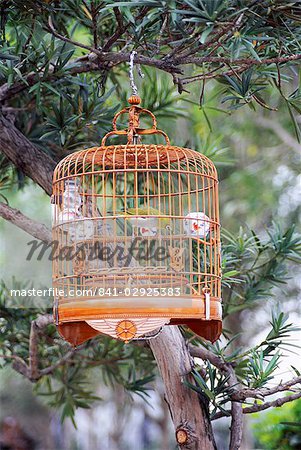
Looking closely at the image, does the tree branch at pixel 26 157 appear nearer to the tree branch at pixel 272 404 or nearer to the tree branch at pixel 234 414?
the tree branch at pixel 234 414

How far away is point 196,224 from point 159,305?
0.38 meters

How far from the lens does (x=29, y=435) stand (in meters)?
7.84

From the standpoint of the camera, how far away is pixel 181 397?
9.45 ft

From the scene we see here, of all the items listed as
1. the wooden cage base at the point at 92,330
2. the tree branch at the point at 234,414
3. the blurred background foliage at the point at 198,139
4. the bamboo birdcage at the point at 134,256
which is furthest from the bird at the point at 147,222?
the tree branch at the point at 234,414

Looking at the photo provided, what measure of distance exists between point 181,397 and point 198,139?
130cm

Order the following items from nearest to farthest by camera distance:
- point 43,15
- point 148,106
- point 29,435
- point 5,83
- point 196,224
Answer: point 196,224, point 43,15, point 5,83, point 148,106, point 29,435

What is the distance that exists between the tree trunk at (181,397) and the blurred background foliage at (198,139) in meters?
0.08

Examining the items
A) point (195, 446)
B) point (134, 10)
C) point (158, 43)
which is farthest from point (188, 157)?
point (195, 446)

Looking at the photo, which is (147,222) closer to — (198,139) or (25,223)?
(25,223)

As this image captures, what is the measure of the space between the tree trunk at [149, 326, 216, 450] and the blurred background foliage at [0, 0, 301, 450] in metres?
0.08

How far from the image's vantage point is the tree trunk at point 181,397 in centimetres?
284

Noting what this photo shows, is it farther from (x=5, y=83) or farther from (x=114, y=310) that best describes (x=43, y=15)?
(x=114, y=310)

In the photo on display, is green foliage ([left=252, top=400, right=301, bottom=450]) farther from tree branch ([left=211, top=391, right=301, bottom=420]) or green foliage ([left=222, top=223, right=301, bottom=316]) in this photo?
tree branch ([left=211, top=391, right=301, bottom=420])

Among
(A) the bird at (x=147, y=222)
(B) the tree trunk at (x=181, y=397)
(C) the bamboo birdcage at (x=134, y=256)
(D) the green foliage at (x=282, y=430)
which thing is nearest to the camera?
(C) the bamboo birdcage at (x=134, y=256)
